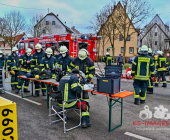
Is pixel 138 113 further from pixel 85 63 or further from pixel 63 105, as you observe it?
pixel 63 105

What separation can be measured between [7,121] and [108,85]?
89.4 inches

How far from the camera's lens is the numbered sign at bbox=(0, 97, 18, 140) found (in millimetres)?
2113

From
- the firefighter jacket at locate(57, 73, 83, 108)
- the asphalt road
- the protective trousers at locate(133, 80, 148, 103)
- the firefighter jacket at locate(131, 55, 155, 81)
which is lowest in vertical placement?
the asphalt road

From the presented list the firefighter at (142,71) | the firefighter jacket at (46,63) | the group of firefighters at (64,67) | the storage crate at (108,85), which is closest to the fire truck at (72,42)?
the group of firefighters at (64,67)

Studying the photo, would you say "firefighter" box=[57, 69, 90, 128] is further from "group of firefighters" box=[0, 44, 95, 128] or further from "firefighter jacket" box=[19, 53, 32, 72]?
"firefighter jacket" box=[19, 53, 32, 72]

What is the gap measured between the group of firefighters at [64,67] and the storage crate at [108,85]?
45cm

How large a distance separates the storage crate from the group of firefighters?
452mm

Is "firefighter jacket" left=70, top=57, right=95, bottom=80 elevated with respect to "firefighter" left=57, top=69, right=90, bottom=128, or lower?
elevated

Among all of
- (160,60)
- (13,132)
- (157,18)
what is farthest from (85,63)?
(157,18)

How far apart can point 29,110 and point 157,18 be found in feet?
158

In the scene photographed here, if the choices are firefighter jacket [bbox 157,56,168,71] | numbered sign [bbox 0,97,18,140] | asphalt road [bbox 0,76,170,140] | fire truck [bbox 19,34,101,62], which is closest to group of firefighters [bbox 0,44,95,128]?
asphalt road [bbox 0,76,170,140]

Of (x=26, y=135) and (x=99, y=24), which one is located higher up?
(x=99, y=24)

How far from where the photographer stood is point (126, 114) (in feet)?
17.0

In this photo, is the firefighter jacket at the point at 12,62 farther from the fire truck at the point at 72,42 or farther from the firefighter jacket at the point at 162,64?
the firefighter jacket at the point at 162,64
